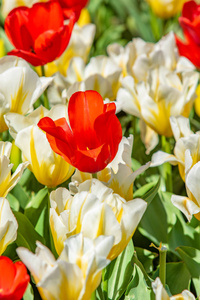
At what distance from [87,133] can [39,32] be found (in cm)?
43

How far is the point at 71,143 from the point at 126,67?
57 cm

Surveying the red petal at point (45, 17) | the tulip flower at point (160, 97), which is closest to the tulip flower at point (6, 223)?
the tulip flower at point (160, 97)

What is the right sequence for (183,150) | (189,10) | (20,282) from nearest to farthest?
1. (20,282)
2. (183,150)
3. (189,10)

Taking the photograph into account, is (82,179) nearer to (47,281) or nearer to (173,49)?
(47,281)

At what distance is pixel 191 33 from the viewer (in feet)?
4.00

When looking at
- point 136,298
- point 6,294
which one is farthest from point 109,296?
point 6,294

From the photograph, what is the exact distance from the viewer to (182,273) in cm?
87

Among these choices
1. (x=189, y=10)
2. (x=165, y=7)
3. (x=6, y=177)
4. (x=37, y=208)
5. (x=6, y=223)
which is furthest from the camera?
(x=165, y=7)

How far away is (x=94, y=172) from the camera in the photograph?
73cm

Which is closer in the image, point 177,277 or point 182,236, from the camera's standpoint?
point 177,277

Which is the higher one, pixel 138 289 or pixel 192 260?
pixel 138 289

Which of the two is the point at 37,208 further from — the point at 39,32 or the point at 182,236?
the point at 39,32

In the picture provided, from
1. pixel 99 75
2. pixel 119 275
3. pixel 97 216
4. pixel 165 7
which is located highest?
pixel 97 216

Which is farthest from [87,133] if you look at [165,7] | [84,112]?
[165,7]
